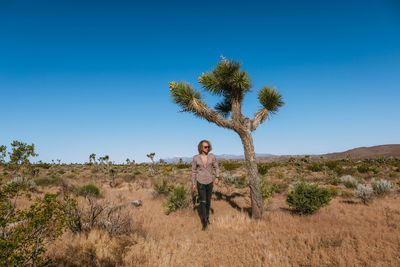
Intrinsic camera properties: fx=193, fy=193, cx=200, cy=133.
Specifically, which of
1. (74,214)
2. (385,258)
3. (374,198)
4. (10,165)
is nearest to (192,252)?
(74,214)

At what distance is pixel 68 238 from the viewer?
11.3 ft

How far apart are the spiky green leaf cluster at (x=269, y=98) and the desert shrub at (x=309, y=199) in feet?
9.11

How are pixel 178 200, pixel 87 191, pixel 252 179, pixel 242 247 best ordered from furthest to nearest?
pixel 87 191 → pixel 178 200 → pixel 252 179 → pixel 242 247

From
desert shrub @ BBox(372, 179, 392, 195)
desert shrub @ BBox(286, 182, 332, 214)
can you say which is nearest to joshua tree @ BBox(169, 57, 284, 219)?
desert shrub @ BBox(286, 182, 332, 214)

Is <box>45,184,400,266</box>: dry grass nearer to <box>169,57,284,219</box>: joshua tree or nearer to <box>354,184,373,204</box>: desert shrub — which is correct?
<box>169,57,284,219</box>: joshua tree

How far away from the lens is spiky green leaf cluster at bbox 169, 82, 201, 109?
6066 millimetres

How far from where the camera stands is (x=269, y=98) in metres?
6.41

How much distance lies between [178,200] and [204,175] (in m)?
2.58

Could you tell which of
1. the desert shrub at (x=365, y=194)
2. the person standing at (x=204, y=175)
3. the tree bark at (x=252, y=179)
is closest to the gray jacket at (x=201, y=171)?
the person standing at (x=204, y=175)

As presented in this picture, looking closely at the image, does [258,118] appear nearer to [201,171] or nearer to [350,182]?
[201,171]

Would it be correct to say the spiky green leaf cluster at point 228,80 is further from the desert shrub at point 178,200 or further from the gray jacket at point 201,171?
the desert shrub at point 178,200

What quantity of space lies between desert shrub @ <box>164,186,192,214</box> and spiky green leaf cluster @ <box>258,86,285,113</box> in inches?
164

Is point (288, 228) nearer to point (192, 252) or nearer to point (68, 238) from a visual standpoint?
point (192, 252)

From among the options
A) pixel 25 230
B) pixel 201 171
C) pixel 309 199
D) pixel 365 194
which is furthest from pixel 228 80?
pixel 365 194
